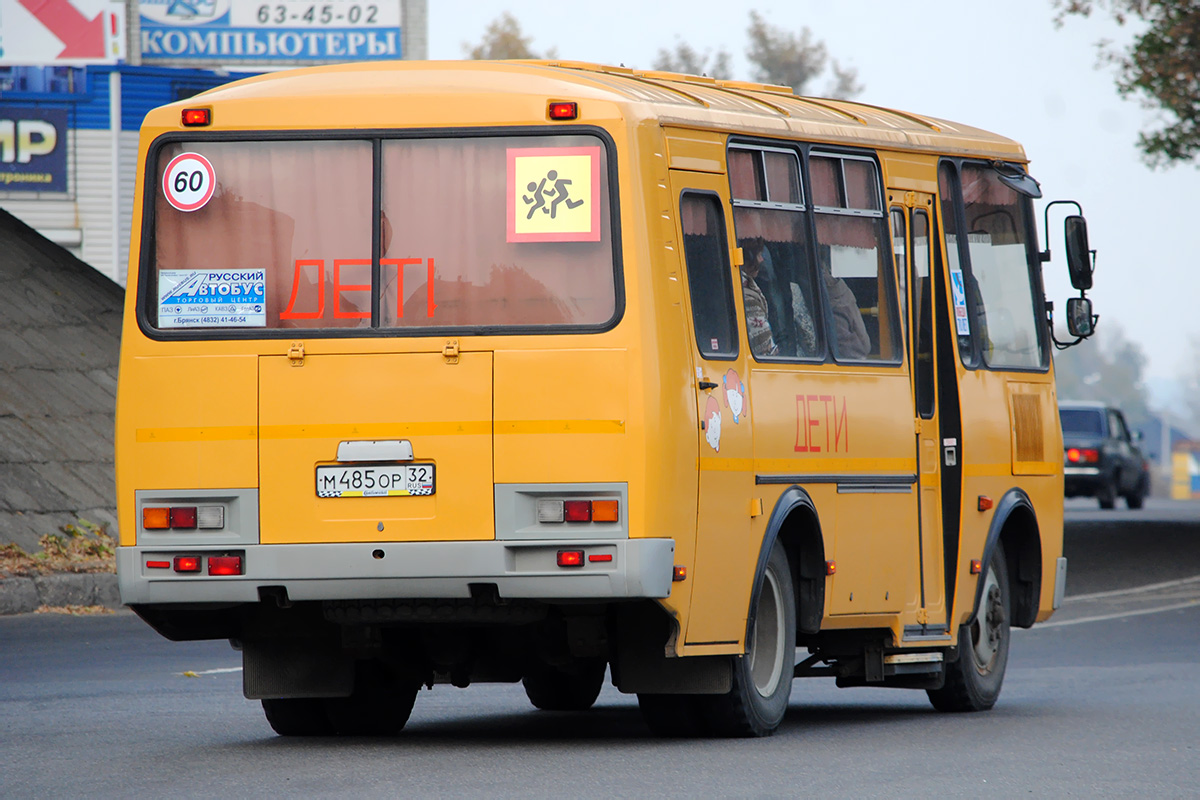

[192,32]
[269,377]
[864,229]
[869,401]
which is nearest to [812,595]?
[869,401]

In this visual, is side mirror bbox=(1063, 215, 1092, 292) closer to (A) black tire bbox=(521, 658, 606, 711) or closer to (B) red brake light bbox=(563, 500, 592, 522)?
(A) black tire bbox=(521, 658, 606, 711)

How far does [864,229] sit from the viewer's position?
10.5 m

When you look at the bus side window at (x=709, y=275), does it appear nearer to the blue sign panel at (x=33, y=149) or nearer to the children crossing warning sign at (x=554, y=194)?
the children crossing warning sign at (x=554, y=194)

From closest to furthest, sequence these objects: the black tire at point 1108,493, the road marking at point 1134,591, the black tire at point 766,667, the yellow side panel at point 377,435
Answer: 1. the yellow side panel at point 377,435
2. the black tire at point 766,667
3. the road marking at point 1134,591
4. the black tire at point 1108,493

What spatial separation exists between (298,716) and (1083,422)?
32145 millimetres

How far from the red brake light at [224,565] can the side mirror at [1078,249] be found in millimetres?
5633

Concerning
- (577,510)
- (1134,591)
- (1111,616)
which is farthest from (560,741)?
(1134,591)

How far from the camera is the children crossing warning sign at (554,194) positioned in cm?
861

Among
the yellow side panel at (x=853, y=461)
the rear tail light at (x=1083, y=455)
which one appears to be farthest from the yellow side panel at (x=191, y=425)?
the rear tail light at (x=1083, y=455)

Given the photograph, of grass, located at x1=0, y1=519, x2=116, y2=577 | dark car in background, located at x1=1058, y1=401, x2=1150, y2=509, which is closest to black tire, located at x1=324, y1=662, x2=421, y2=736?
grass, located at x1=0, y1=519, x2=116, y2=577

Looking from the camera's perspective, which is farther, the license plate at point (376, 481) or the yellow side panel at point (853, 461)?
the yellow side panel at point (853, 461)

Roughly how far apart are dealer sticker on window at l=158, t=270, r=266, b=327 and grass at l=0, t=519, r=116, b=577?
8310 mm

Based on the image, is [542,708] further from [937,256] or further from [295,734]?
[937,256]

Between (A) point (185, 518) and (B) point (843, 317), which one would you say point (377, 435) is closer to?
(A) point (185, 518)
